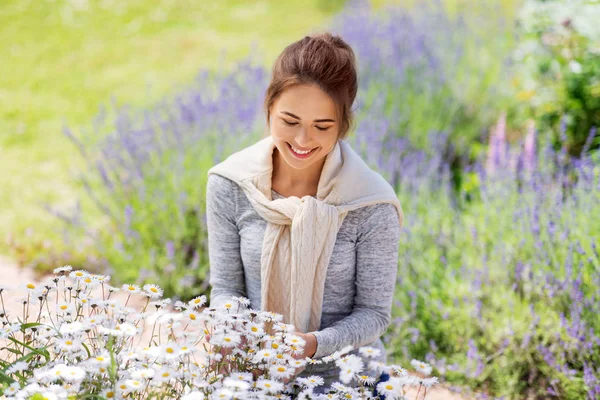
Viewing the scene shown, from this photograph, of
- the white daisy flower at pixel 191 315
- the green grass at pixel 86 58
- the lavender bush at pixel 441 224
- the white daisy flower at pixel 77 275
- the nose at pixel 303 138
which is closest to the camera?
the white daisy flower at pixel 191 315

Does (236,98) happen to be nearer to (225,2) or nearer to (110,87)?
(110,87)

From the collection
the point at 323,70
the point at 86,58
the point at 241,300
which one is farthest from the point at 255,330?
the point at 86,58

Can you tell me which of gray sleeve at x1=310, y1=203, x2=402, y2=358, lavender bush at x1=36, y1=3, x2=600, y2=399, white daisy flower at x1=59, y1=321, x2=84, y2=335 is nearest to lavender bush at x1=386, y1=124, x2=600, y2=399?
lavender bush at x1=36, y1=3, x2=600, y2=399

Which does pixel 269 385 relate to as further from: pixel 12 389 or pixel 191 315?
pixel 12 389

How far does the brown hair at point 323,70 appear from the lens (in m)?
1.83

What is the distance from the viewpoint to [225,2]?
365 inches

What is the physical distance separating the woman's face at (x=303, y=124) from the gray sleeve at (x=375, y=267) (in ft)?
0.79

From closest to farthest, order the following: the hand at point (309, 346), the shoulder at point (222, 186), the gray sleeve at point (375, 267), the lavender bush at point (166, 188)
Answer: the hand at point (309, 346)
the gray sleeve at point (375, 267)
the shoulder at point (222, 186)
the lavender bush at point (166, 188)

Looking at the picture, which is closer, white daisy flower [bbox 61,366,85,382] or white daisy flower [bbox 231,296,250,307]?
white daisy flower [bbox 61,366,85,382]

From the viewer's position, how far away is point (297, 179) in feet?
6.73

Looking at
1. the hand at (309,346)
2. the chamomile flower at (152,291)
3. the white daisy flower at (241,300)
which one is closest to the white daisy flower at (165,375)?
the chamomile flower at (152,291)

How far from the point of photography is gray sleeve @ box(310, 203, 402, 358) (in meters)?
1.95

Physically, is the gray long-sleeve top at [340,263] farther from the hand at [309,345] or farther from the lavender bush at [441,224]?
the lavender bush at [441,224]

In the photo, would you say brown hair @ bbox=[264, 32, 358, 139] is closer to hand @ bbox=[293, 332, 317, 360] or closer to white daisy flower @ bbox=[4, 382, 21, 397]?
hand @ bbox=[293, 332, 317, 360]
